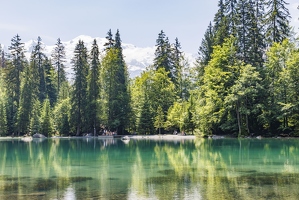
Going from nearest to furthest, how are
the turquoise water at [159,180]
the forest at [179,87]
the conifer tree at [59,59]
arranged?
the turquoise water at [159,180]
the forest at [179,87]
the conifer tree at [59,59]

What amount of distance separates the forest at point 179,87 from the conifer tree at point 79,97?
0.17 m

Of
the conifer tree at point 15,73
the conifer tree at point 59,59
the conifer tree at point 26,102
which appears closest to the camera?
the conifer tree at point 26,102

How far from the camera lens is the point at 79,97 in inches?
2420

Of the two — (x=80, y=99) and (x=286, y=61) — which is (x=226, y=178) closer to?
(x=286, y=61)

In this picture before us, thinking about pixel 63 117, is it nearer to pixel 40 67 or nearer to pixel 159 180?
pixel 40 67

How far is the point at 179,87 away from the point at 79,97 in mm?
19227

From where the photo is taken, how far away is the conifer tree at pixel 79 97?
6069 cm

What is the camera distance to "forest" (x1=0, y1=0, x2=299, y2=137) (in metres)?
44.2

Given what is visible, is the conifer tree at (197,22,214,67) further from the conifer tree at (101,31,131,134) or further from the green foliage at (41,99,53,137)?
the green foliage at (41,99,53,137)

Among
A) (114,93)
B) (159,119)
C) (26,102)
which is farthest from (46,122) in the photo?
(159,119)

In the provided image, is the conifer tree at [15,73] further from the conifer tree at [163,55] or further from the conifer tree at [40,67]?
the conifer tree at [163,55]

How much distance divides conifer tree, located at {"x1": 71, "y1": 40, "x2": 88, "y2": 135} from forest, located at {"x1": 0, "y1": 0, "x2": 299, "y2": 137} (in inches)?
6.8

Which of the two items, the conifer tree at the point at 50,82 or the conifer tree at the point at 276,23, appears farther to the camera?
the conifer tree at the point at 50,82

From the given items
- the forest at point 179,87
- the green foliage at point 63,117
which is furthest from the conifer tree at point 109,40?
the green foliage at point 63,117
